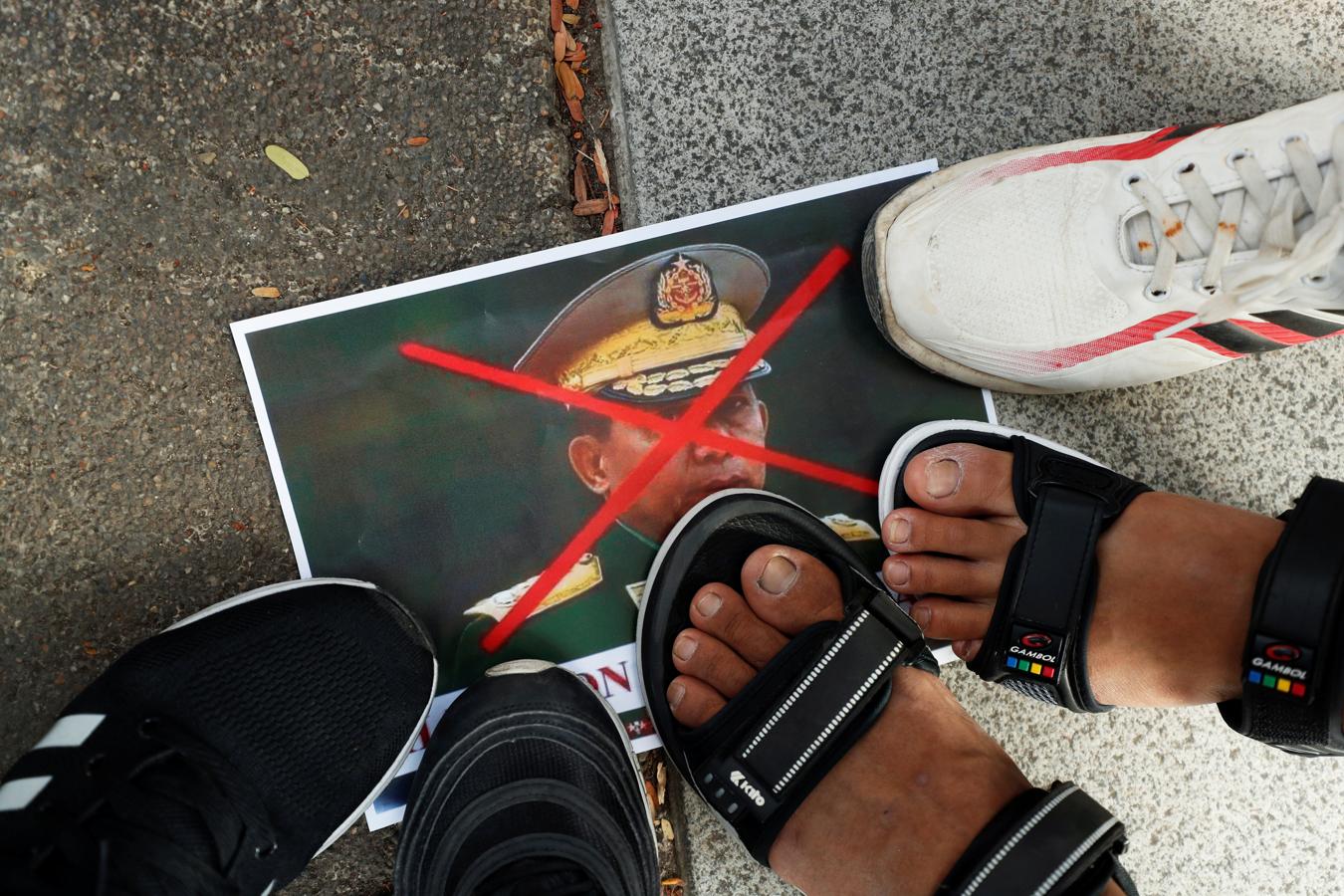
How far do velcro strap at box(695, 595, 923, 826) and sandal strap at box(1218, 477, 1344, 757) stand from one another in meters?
0.27

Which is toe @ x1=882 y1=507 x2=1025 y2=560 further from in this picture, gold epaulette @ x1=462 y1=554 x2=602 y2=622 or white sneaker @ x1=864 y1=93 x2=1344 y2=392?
gold epaulette @ x1=462 y1=554 x2=602 y2=622

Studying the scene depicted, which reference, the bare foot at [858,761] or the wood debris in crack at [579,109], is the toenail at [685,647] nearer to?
the bare foot at [858,761]

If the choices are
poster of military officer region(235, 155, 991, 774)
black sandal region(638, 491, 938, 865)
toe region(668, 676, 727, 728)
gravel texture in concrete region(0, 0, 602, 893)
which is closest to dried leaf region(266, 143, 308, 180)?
gravel texture in concrete region(0, 0, 602, 893)

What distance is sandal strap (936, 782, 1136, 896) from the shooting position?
0.59 meters

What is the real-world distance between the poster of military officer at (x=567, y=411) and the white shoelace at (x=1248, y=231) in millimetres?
238

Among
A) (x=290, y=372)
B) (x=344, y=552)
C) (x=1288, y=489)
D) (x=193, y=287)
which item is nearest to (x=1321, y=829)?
(x=1288, y=489)

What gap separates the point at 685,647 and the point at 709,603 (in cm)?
5

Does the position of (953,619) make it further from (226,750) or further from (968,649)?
(226,750)

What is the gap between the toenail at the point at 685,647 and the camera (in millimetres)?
775

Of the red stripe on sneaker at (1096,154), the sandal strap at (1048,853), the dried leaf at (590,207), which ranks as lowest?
the sandal strap at (1048,853)

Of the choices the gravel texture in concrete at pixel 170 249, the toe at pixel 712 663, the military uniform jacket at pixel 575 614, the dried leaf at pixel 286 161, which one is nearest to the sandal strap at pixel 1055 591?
the toe at pixel 712 663

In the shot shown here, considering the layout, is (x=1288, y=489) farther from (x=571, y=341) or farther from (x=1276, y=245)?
(x=571, y=341)

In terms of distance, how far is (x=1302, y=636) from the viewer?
0.56 m

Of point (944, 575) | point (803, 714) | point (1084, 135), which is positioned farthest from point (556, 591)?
point (1084, 135)
